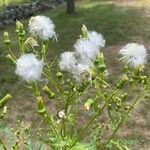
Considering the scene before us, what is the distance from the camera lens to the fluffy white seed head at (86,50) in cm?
334

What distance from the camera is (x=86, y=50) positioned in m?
3.33

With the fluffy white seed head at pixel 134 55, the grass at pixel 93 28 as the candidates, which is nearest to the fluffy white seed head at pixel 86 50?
the fluffy white seed head at pixel 134 55

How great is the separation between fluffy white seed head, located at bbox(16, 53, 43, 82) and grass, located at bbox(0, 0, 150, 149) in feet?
23.5

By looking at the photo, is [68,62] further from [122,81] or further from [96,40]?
[122,81]

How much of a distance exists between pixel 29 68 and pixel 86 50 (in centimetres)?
42

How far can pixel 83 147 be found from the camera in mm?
3600

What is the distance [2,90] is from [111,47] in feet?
13.7

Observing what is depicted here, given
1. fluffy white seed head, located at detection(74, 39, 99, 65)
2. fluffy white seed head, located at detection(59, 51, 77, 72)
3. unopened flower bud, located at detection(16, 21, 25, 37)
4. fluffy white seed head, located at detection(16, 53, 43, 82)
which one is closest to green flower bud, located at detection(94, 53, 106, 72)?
fluffy white seed head, located at detection(74, 39, 99, 65)

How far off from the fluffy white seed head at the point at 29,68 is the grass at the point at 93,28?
23.5 feet

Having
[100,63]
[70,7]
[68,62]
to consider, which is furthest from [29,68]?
[70,7]

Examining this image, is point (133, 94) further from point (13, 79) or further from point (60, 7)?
point (60, 7)

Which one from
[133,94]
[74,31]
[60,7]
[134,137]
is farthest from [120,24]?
[134,137]

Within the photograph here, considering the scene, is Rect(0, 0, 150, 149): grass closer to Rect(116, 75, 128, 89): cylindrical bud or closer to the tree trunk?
the tree trunk

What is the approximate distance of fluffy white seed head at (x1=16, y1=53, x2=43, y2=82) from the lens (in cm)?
334
